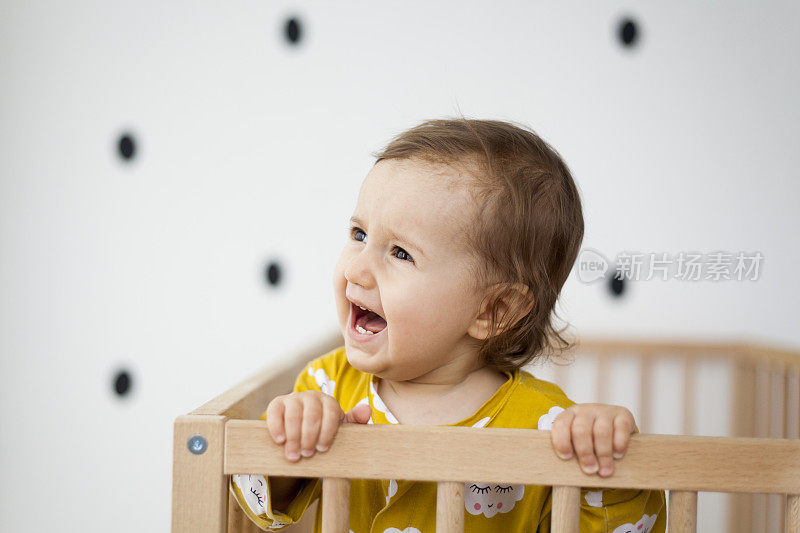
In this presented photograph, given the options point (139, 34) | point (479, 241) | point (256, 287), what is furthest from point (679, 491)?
point (139, 34)

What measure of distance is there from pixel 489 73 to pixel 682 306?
0.57m

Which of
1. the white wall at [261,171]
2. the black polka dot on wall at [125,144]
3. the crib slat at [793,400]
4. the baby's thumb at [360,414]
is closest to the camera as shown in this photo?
the baby's thumb at [360,414]

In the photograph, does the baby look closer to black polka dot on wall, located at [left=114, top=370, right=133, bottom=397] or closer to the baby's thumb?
the baby's thumb

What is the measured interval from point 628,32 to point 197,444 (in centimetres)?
116

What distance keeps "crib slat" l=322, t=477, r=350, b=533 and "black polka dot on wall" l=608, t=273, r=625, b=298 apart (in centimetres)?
102

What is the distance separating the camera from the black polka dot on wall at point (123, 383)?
1581 millimetres

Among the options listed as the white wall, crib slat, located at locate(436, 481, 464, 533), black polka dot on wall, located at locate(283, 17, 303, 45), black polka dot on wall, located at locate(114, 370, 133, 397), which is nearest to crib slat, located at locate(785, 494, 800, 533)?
crib slat, located at locate(436, 481, 464, 533)

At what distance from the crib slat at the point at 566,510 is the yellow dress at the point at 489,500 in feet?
0.26

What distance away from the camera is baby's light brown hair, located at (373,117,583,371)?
732mm

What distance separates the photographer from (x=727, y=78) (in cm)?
142

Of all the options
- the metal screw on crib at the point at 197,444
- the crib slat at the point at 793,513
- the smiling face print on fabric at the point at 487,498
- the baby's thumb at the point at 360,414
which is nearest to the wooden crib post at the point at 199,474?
the metal screw on crib at the point at 197,444

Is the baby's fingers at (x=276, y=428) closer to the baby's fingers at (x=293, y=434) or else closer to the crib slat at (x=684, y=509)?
the baby's fingers at (x=293, y=434)

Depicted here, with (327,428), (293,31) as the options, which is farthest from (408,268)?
(293,31)

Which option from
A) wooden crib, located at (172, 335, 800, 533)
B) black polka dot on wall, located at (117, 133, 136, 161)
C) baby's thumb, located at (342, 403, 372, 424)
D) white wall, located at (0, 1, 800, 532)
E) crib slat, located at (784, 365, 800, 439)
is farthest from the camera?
black polka dot on wall, located at (117, 133, 136, 161)
